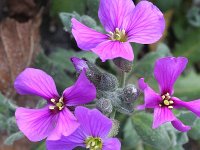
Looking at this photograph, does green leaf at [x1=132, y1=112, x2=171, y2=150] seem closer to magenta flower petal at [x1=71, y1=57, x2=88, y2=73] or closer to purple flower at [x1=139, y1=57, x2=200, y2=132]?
purple flower at [x1=139, y1=57, x2=200, y2=132]

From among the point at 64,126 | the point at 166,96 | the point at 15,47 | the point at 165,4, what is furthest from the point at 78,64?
the point at 165,4

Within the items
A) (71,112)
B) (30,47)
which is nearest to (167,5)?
(30,47)

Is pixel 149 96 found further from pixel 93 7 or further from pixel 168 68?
pixel 93 7

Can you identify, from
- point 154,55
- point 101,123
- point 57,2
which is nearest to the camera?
point 101,123

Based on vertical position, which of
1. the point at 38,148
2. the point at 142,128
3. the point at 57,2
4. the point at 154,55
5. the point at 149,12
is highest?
the point at 149,12

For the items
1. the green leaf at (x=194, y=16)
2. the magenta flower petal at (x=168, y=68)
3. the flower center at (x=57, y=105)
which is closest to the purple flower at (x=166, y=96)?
the magenta flower petal at (x=168, y=68)

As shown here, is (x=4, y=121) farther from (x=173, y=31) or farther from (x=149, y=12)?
(x=173, y=31)
